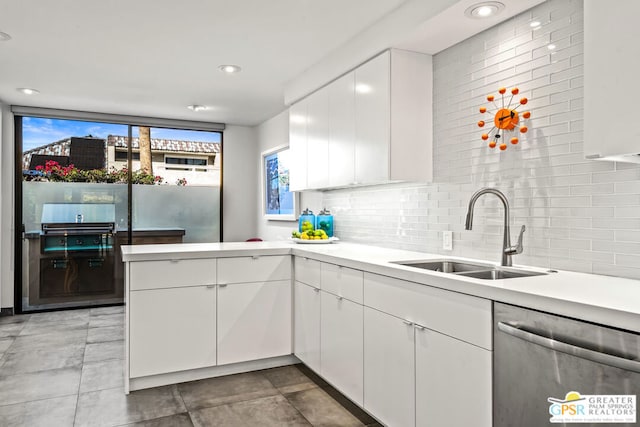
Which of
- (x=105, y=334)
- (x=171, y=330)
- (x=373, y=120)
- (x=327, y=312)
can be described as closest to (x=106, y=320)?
(x=105, y=334)

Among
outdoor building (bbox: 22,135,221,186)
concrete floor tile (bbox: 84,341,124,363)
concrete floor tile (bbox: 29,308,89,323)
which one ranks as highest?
outdoor building (bbox: 22,135,221,186)

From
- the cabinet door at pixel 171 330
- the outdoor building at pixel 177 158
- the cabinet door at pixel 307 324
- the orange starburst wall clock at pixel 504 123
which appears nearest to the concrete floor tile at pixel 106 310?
the outdoor building at pixel 177 158

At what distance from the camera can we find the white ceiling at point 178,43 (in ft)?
8.68

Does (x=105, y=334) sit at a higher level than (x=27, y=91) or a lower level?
lower

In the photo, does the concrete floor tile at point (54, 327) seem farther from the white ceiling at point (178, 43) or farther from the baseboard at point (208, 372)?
the white ceiling at point (178, 43)

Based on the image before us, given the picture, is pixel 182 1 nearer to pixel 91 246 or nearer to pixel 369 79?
pixel 369 79

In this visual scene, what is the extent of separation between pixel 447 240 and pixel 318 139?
4.83 feet

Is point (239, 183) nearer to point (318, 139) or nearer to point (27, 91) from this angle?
point (27, 91)

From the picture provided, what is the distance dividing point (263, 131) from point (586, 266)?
15.3ft

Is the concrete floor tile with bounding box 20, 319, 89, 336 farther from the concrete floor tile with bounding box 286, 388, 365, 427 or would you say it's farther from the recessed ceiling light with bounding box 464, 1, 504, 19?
the recessed ceiling light with bounding box 464, 1, 504, 19

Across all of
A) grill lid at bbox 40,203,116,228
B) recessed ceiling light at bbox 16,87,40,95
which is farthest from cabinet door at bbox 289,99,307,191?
grill lid at bbox 40,203,116,228

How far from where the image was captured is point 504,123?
2312 millimetres

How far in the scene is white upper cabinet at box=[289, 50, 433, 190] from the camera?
2.79 metres

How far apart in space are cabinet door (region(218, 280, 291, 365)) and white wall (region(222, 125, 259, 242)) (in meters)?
3.09
